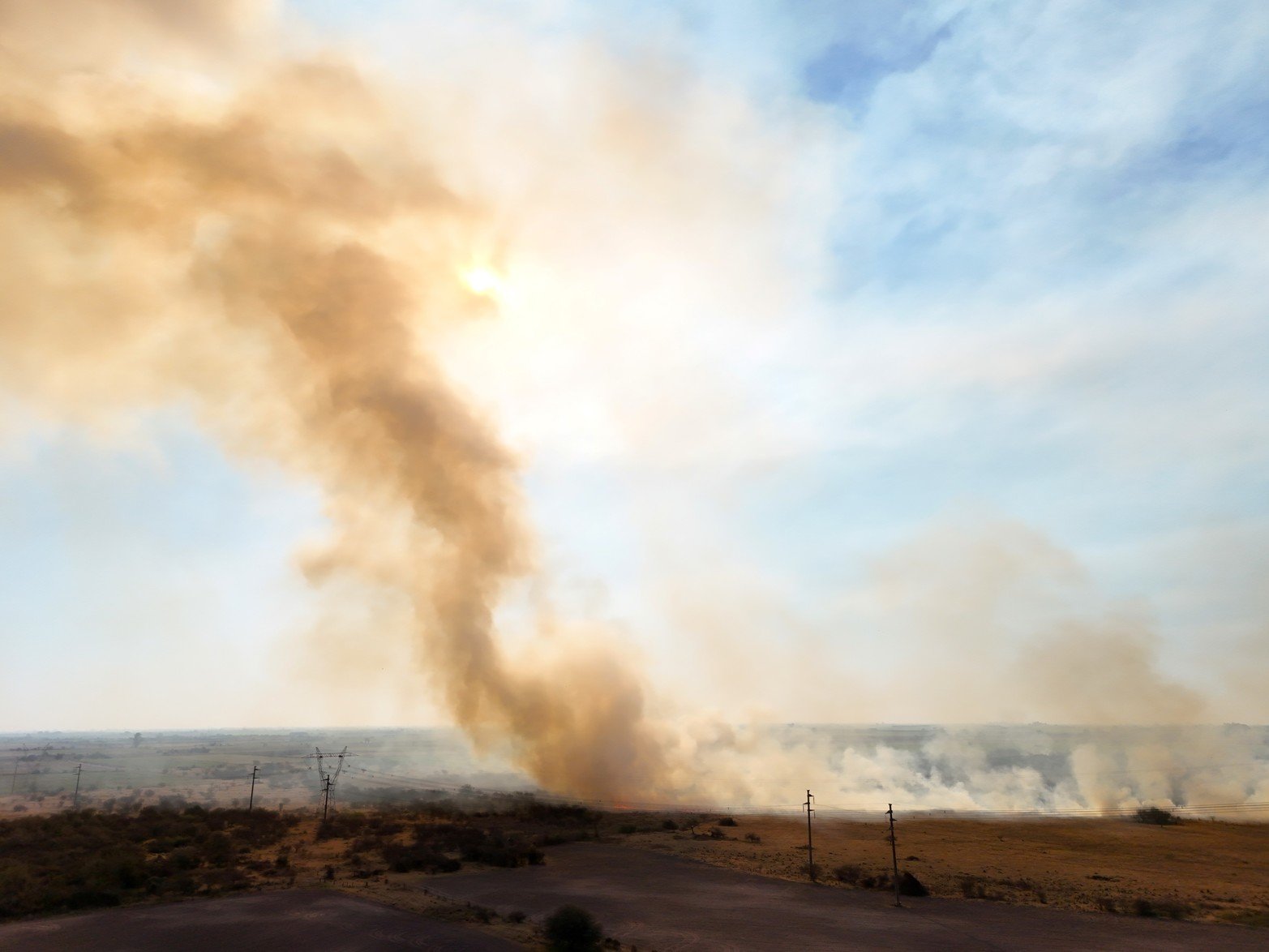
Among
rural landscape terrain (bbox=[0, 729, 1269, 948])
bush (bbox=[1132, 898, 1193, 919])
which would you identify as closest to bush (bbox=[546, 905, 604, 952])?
rural landscape terrain (bbox=[0, 729, 1269, 948])

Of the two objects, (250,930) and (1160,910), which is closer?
(250,930)

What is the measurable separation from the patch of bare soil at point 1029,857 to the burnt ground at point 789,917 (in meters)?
2.98

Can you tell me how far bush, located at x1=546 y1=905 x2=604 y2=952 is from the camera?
86.1ft

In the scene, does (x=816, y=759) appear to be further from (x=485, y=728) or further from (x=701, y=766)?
(x=485, y=728)

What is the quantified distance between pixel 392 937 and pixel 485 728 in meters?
51.6

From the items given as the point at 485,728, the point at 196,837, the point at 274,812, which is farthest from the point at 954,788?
the point at 196,837

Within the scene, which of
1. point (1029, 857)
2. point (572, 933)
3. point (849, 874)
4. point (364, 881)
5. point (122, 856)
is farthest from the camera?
point (1029, 857)

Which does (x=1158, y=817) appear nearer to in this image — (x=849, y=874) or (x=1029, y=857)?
(x=1029, y=857)

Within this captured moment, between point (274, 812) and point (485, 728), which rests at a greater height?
point (485, 728)

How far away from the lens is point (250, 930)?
92.1 feet

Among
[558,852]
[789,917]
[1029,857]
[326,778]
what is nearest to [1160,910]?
[1029,857]

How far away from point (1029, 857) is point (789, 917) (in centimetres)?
2818

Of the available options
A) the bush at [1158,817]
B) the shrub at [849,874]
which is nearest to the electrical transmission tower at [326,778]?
the shrub at [849,874]

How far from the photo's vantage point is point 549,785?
78.3 meters
